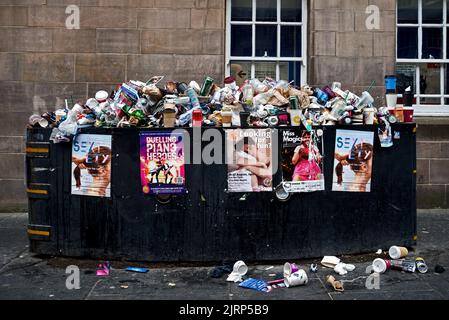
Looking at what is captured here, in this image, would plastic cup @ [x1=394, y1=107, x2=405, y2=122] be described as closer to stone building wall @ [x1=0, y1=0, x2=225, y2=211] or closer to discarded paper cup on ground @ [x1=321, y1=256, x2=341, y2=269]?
discarded paper cup on ground @ [x1=321, y1=256, x2=341, y2=269]

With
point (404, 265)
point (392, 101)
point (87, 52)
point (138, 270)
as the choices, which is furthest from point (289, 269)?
point (87, 52)

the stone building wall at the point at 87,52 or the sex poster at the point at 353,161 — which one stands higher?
the stone building wall at the point at 87,52

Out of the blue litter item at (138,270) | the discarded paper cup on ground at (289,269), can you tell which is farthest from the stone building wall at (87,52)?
the discarded paper cup on ground at (289,269)

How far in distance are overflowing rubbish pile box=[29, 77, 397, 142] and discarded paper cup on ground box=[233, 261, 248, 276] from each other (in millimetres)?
1441

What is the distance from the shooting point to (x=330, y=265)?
6.43m

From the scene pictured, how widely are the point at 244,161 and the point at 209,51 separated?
3.84m

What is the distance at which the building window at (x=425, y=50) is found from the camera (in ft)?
33.8

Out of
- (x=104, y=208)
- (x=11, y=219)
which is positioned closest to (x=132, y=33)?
(x=11, y=219)

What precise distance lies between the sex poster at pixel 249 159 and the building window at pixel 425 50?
4794mm

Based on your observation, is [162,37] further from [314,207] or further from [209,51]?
[314,207]

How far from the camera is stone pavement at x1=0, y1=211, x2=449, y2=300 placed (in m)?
5.61

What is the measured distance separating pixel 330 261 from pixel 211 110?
209 cm

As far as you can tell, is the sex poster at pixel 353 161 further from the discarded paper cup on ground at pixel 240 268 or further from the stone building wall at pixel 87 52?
the stone building wall at pixel 87 52

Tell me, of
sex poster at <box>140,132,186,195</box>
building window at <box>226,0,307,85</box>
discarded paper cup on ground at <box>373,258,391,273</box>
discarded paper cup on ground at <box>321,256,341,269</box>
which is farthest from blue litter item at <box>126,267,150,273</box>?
building window at <box>226,0,307,85</box>
